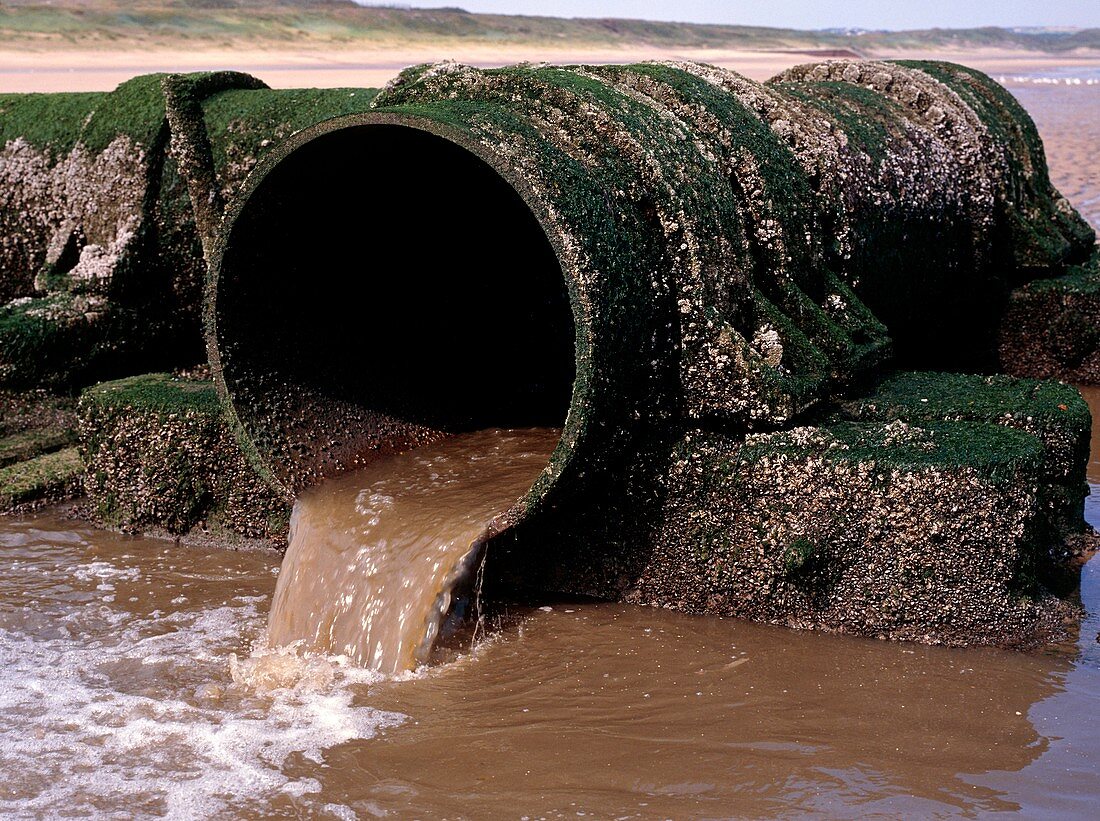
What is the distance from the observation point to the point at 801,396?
4289 millimetres

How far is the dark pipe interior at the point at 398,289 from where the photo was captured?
15.1ft

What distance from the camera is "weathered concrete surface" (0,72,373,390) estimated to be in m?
6.15

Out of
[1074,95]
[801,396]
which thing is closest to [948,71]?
[801,396]

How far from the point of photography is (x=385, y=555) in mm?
4406

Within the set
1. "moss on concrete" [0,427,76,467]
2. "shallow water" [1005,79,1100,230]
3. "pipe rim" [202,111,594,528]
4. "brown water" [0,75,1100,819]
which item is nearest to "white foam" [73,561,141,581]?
"brown water" [0,75,1100,819]

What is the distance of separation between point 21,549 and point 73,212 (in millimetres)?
2169

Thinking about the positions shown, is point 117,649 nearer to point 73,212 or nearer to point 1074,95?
point 73,212

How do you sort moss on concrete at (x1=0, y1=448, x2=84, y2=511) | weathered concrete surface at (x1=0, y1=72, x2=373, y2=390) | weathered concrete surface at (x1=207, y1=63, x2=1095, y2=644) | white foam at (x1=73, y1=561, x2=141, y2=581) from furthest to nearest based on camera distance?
weathered concrete surface at (x1=0, y1=72, x2=373, y2=390) < moss on concrete at (x1=0, y1=448, x2=84, y2=511) < white foam at (x1=73, y1=561, x2=141, y2=581) < weathered concrete surface at (x1=207, y1=63, x2=1095, y2=644)

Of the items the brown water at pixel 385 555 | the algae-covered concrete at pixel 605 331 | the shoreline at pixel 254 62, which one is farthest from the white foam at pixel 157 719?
the shoreline at pixel 254 62

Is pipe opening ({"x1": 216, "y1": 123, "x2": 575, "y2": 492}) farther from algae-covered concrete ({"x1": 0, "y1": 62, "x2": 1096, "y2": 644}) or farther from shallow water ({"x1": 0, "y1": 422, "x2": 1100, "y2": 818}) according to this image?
shallow water ({"x1": 0, "y1": 422, "x2": 1100, "y2": 818})

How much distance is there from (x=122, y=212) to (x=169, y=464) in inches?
72.9

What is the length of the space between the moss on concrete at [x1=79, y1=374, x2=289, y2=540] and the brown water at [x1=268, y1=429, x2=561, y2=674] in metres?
0.65

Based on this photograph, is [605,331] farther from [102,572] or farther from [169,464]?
[102,572]

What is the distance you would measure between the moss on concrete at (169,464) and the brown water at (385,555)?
652 millimetres
